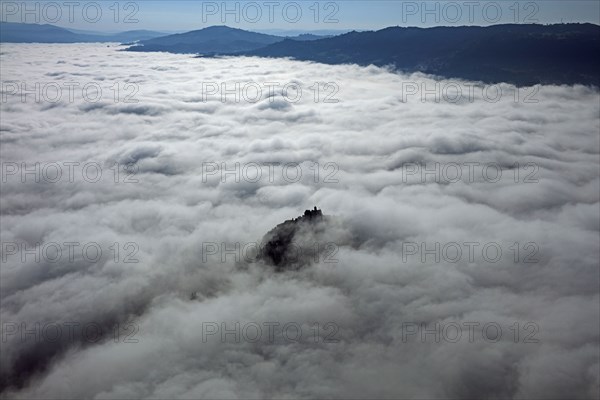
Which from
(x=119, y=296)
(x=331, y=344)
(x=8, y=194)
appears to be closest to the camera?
(x=331, y=344)

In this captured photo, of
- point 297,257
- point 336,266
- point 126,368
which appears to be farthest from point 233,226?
point 126,368

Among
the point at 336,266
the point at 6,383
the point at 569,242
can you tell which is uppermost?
the point at 569,242

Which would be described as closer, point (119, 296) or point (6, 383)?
point (6, 383)

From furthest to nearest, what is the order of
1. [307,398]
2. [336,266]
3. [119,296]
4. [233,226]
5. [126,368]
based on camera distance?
[233,226] → [336,266] → [119,296] → [126,368] → [307,398]

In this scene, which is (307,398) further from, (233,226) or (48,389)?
(233,226)

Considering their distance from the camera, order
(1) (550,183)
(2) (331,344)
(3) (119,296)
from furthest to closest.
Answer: (1) (550,183) → (3) (119,296) → (2) (331,344)

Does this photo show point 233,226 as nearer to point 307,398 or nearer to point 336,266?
point 336,266

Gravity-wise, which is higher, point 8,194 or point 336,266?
point 8,194

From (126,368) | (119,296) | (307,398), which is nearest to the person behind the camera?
(307,398)

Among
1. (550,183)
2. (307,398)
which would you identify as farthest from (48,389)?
(550,183)
